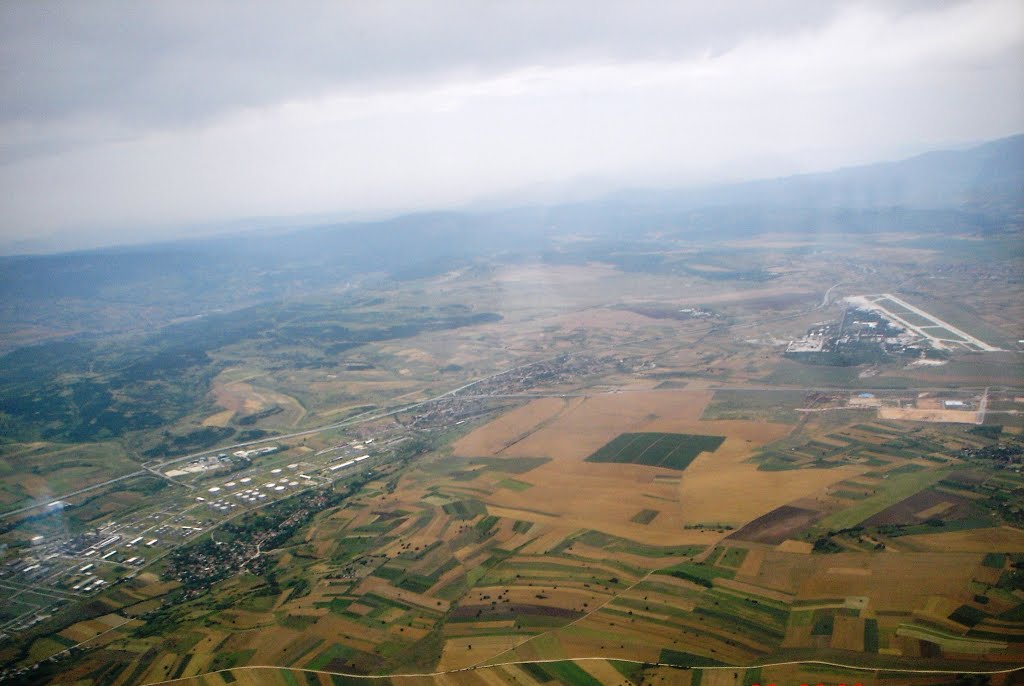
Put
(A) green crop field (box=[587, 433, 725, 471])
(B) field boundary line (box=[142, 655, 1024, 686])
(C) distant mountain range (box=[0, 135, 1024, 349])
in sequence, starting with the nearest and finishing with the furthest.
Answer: (B) field boundary line (box=[142, 655, 1024, 686]) < (A) green crop field (box=[587, 433, 725, 471]) < (C) distant mountain range (box=[0, 135, 1024, 349])

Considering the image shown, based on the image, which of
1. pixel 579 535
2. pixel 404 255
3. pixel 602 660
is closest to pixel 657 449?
pixel 579 535

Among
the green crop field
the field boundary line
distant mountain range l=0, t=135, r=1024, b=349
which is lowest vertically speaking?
the field boundary line

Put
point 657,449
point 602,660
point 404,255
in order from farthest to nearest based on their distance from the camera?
point 404,255
point 657,449
point 602,660

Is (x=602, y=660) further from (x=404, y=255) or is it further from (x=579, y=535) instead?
(x=404, y=255)

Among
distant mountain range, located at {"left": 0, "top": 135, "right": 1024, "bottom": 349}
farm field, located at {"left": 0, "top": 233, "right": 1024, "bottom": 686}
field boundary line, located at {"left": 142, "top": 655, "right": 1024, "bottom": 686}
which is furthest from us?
distant mountain range, located at {"left": 0, "top": 135, "right": 1024, "bottom": 349}

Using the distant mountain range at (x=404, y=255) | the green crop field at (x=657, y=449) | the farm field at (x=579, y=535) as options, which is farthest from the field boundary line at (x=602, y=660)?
A: the distant mountain range at (x=404, y=255)

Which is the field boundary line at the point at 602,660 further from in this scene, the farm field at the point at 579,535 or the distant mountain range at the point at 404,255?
the distant mountain range at the point at 404,255

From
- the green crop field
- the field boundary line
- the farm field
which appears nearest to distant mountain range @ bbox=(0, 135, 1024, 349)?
the farm field

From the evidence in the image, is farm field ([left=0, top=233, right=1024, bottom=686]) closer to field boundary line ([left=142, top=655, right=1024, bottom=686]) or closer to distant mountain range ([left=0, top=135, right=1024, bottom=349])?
field boundary line ([left=142, top=655, right=1024, bottom=686])
